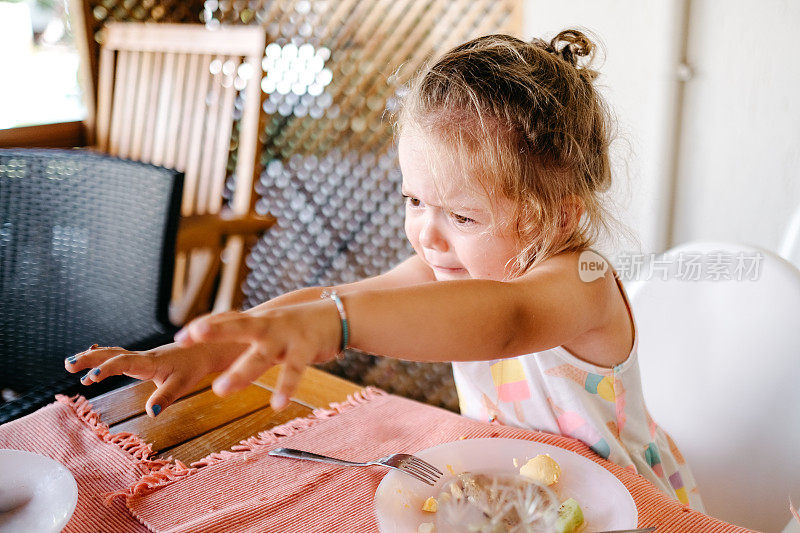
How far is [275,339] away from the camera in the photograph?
1.53 ft

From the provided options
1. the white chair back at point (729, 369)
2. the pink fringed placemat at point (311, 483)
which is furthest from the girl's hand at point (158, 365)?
the white chair back at point (729, 369)

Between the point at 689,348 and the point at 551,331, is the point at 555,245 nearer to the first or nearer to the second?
the point at 551,331

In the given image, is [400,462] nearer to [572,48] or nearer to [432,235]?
[432,235]

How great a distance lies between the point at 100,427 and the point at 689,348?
945mm

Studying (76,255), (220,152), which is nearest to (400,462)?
(76,255)

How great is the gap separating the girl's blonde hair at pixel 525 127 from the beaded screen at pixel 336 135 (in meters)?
1.78

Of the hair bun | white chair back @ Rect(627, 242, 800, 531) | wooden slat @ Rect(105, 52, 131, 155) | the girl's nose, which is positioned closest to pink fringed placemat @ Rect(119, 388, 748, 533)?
the girl's nose

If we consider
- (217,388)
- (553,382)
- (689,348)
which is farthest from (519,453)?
(689,348)

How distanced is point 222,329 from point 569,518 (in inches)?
15.1

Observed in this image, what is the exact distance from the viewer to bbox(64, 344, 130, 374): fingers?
712 mm

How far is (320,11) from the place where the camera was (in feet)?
9.71

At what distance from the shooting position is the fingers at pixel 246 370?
44cm

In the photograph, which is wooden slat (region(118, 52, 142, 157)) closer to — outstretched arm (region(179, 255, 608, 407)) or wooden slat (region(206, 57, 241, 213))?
wooden slat (region(206, 57, 241, 213))

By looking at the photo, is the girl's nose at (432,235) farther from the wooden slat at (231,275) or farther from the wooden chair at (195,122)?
the wooden slat at (231,275)
